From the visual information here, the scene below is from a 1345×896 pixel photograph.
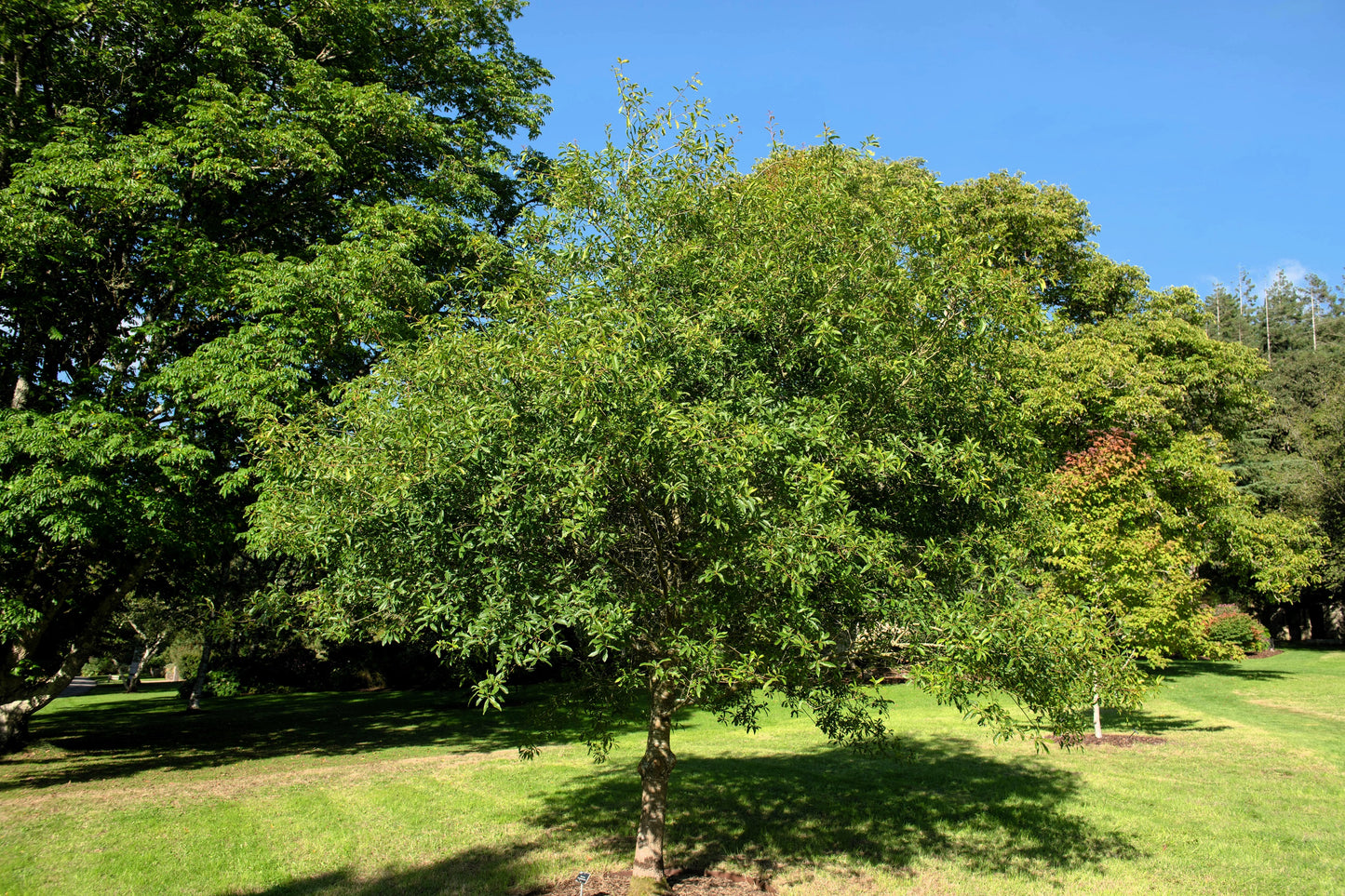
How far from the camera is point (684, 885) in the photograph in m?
8.46

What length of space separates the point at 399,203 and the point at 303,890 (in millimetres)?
11738

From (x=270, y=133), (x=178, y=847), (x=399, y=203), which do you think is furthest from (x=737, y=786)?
(x=270, y=133)

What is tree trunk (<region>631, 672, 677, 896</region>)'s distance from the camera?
8.05m

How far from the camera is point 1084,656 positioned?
641 cm

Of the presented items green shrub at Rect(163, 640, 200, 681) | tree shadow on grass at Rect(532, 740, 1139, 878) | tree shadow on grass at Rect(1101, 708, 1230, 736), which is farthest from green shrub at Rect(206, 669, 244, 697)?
tree shadow on grass at Rect(1101, 708, 1230, 736)

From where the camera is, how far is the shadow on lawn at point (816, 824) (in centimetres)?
891

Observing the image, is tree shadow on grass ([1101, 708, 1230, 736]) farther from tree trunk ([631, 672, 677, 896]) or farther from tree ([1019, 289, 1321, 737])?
tree trunk ([631, 672, 677, 896])

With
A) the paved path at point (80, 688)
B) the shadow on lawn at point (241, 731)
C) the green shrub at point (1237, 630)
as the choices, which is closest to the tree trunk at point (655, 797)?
the shadow on lawn at point (241, 731)

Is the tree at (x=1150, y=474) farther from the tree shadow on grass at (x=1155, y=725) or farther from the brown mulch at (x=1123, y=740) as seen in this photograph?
the tree shadow on grass at (x=1155, y=725)

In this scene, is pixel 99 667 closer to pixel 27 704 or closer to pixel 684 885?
pixel 27 704

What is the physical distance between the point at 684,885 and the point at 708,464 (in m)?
5.57

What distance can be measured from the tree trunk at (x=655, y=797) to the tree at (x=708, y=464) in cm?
3

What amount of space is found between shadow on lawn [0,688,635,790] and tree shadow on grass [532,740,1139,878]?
2.02 meters

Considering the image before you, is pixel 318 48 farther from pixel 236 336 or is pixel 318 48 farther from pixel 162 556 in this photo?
pixel 162 556
